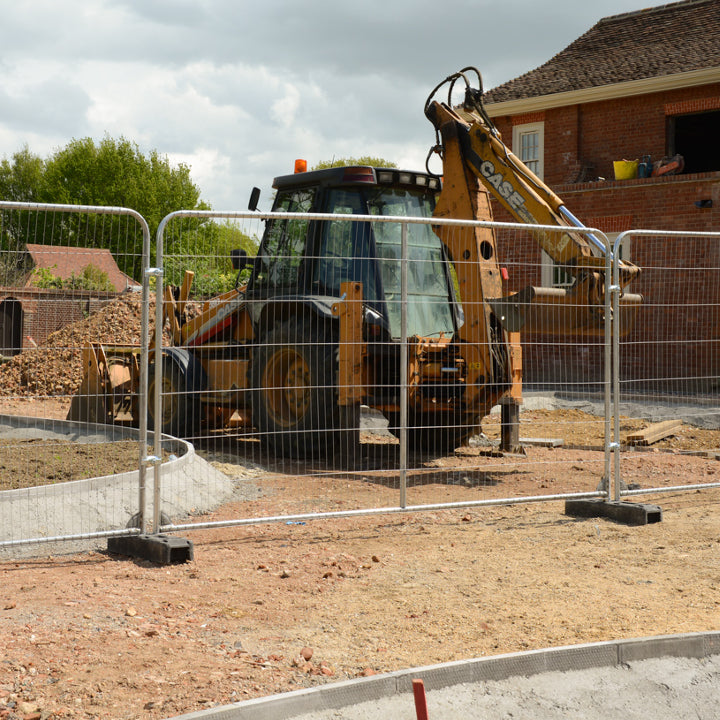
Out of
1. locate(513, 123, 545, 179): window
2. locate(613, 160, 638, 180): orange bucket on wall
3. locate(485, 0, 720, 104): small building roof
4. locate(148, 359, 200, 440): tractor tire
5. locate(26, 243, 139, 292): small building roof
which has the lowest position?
locate(148, 359, 200, 440): tractor tire

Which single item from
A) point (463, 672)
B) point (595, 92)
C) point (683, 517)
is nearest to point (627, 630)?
point (463, 672)

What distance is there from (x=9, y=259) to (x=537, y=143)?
20.8 meters

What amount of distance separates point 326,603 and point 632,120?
2069cm

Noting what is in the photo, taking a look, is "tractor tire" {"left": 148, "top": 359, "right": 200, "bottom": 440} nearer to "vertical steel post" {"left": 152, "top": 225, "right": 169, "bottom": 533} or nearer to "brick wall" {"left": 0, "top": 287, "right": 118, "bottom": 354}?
"brick wall" {"left": 0, "top": 287, "right": 118, "bottom": 354}

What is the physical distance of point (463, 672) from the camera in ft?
12.5

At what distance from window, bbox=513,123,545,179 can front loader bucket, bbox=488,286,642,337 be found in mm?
16611

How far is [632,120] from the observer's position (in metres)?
22.9

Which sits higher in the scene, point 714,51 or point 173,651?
point 714,51

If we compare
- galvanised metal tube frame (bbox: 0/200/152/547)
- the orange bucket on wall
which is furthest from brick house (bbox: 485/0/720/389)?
galvanised metal tube frame (bbox: 0/200/152/547)

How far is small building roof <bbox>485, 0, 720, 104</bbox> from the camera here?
22.4 m

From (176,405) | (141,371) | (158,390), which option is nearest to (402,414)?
(158,390)

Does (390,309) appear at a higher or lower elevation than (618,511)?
higher

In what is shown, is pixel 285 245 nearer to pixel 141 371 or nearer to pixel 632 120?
pixel 141 371

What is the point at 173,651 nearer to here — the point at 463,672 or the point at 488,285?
the point at 463,672
